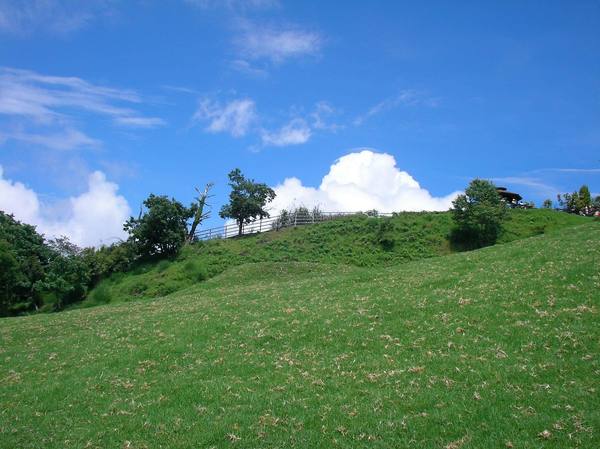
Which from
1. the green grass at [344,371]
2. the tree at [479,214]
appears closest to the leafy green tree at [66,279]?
the green grass at [344,371]

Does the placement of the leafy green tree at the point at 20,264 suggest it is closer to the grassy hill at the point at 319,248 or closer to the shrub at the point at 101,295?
the shrub at the point at 101,295

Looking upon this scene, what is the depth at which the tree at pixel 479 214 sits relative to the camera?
54.2m

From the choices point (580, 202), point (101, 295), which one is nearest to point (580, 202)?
point (580, 202)

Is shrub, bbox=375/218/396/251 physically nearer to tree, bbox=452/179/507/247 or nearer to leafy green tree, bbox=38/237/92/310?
tree, bbox=452/179/507/247

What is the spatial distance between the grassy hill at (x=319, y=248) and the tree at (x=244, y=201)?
16.7 ft

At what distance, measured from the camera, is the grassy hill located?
54.2 metres

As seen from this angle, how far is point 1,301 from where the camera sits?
5712cm

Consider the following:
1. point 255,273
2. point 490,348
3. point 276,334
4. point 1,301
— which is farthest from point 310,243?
point 490,348

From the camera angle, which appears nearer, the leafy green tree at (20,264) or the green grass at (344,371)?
the green grass at (344,371)

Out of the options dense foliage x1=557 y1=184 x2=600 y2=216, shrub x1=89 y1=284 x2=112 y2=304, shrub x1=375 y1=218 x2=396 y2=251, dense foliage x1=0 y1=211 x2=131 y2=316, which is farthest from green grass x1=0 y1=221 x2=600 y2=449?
dense foliage x1=557 y1=184 x2=600 y2=216

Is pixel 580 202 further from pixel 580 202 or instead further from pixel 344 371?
pixel 344 371

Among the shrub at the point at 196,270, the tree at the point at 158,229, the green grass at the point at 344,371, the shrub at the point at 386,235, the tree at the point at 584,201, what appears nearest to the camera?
the green grass at the point at 344,371

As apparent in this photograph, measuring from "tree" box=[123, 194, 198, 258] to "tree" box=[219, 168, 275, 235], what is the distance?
7.55 meters

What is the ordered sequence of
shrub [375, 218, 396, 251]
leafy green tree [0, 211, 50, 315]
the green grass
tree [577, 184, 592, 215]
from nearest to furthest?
the green grass → leafy green tree [0, 211, 50, 315] → shrub [375, 218, 396, 251] → tree [577, 184, 592, 215]
